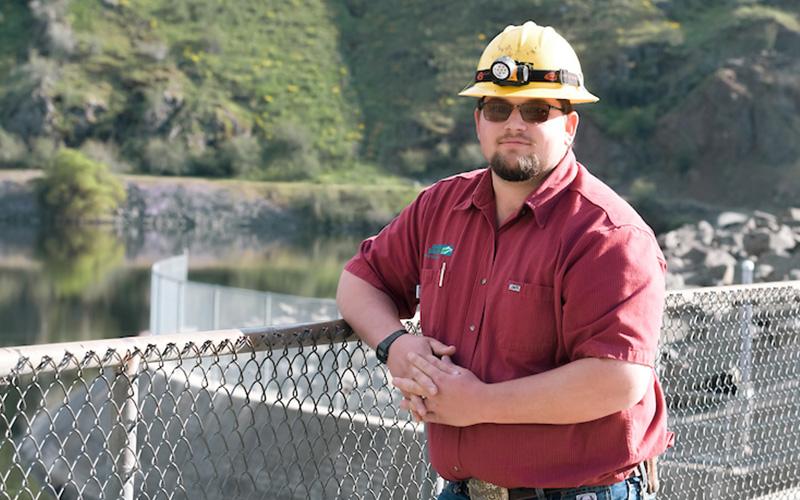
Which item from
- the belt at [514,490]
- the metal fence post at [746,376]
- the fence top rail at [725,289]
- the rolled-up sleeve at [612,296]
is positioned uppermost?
the rolled-up sleeve at [612,296]

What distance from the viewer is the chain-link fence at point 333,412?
3.31 metres

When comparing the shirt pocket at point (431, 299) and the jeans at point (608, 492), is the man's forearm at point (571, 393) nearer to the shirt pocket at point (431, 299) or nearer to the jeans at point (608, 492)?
the jeans at point (608, 492)

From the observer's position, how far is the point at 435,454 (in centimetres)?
346

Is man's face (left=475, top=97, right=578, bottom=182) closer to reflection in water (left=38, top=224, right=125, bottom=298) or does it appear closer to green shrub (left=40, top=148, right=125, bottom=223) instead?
reflection in water (left=38, top=224, right=125, bottom=298)

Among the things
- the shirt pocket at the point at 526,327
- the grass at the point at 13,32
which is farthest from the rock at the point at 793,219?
the grass at the point at 13,32

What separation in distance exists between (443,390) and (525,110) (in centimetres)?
83

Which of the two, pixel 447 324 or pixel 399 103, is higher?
pixel 447 324

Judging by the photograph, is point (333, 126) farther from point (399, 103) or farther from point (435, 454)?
point (435, 454)

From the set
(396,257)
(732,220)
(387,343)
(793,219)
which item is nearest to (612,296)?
(387,343)

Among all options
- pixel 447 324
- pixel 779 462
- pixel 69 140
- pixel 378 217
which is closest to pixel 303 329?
pixel 447 324

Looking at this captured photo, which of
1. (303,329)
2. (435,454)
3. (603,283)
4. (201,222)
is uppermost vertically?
(603,283)

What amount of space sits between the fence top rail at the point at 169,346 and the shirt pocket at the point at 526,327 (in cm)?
75

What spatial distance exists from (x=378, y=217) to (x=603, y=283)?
6338 cm

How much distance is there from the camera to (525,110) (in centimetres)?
331
